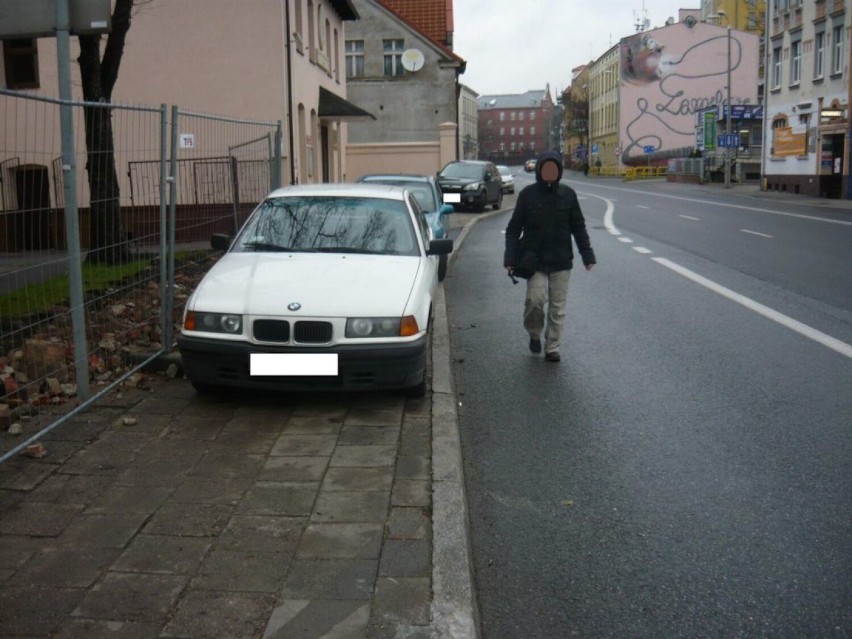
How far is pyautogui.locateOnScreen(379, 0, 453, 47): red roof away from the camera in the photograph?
55562 millimetres

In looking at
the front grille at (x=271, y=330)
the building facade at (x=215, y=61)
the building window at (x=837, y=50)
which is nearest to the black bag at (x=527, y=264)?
the front grille at (x=271, y=330)

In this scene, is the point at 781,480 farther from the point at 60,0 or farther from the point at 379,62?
the point at 379,62

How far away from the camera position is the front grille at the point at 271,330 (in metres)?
6.72

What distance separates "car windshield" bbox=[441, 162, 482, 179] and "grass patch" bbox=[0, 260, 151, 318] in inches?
1030

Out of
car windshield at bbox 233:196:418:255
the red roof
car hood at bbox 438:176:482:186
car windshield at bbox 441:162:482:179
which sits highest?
the red roof

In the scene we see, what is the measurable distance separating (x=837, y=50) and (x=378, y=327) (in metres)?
39.9

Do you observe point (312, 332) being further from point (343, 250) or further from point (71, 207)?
point (71, 207)

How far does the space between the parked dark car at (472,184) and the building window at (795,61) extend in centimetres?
1908

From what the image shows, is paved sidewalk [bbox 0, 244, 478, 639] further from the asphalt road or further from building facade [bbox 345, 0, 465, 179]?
building facade [bbox 345, 0, 465, 179]

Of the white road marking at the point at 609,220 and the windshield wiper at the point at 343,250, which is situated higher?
the windshield wiper at the point at 343,250

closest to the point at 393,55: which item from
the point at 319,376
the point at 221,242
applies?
the point at 221,242

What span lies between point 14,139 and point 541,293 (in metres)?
4.58

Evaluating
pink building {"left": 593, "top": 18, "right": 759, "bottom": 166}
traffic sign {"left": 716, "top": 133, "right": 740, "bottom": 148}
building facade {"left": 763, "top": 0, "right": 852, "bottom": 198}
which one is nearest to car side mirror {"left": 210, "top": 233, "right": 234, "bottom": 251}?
building facade {"left": 763, "top": 0, "right": 852, "bottom": 198}

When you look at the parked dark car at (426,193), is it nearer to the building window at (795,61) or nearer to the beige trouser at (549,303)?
the beige trouser at (549,303)
